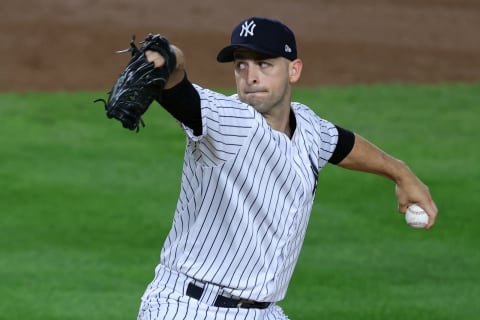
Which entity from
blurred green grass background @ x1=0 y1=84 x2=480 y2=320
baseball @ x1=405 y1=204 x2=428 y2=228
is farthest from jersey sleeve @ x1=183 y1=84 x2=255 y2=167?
blurred green grass background @ x1=0 y1=84 x2=480 y2=320

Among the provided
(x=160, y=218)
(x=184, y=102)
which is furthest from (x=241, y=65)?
(x=160, y=218)

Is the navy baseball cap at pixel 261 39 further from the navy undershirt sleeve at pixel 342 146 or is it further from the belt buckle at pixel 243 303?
the belt buckle at pixel 243 303

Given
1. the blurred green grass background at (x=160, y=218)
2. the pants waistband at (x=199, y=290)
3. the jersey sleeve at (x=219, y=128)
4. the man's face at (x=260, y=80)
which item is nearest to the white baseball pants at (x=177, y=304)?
the pants waistband at (x=199, y=290)

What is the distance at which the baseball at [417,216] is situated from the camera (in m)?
5.30

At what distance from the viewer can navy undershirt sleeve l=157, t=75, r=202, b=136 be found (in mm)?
3912

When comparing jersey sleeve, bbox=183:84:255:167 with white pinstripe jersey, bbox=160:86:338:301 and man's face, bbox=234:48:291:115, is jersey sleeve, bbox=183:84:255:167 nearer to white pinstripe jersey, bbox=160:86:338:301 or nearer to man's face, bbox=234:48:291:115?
white pinstripe jersey, bbox=160:86:338:301

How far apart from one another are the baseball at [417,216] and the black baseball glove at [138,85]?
1.88m

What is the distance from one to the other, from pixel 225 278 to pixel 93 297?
3242mm

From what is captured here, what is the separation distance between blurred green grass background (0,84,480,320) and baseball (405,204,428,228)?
2182 mm

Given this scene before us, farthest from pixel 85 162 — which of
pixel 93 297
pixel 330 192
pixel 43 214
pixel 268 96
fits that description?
pixel 268 96

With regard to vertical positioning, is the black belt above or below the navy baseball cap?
below

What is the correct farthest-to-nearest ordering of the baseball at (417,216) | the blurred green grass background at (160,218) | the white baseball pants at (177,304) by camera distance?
1. the blurred green grass background at (160,218)
2. the baseball at (417,216)
3. the white baseball pants at (177,304)

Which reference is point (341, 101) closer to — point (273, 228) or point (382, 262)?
point (382, 262)

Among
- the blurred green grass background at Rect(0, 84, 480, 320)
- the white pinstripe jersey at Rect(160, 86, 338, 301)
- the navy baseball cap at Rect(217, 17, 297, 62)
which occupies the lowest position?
the blurred green grass background at Rect(0, 84, 480, 320)
